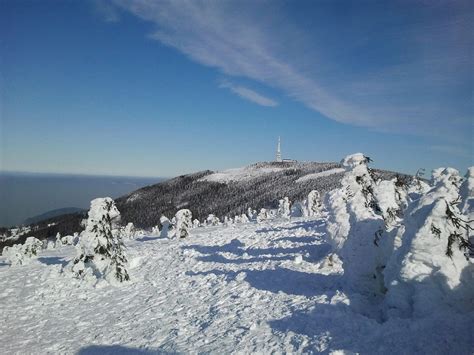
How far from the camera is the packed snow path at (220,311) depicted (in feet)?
30.5

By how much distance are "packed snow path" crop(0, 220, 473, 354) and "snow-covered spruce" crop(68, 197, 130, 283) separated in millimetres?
938

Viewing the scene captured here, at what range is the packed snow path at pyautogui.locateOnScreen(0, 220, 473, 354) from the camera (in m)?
9.29

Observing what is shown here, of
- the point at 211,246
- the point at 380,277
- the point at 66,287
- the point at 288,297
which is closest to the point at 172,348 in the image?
the point at 288,297

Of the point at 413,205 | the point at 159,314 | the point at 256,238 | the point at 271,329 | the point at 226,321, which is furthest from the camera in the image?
the point at 256,238

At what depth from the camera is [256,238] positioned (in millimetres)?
26000

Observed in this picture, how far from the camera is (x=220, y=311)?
1361 centimetres

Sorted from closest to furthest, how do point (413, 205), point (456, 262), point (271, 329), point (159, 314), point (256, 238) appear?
1. point (456, 262)
2. point (413, 205)
3. point (271, 329)
4. point (159, 314)
5. point (256, 238)

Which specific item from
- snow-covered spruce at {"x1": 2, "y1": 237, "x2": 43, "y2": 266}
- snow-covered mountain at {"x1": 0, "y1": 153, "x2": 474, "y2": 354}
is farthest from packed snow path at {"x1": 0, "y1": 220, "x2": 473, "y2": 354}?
snow-covered spruce at {"x1": 2, "y1": 237, "x2": 43, "y2": 266}

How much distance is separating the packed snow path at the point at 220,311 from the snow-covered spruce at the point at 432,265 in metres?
0.53

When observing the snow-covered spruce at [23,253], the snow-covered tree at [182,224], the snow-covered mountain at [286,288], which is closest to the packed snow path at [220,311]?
the snow-covered mountain at [286,288]

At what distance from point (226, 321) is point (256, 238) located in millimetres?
13509

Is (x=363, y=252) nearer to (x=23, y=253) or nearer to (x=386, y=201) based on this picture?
(x=386, y=201)

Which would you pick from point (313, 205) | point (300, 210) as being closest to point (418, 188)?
point (313, 205)

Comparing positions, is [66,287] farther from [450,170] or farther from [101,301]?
[450,170]
